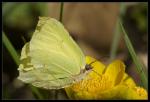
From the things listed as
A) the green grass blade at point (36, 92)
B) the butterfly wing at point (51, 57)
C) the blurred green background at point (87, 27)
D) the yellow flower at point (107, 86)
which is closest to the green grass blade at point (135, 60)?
the yellow flower at point (107, 86)

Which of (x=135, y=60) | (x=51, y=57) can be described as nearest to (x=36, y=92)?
(x=51, y=57)

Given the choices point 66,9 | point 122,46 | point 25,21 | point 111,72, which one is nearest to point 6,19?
point 25,21

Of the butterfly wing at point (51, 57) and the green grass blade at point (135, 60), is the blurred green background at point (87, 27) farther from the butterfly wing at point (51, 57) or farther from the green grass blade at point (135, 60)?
the green grass blade at point (135, 60)

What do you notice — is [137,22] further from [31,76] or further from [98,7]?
[31,76]

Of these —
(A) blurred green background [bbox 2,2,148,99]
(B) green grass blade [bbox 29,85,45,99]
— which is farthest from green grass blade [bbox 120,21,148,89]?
(A) blurred green background [bbox 2,2,148,99]

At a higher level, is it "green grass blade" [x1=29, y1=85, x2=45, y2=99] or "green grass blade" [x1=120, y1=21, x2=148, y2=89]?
"green grass blade" [x1=120, y1=21, x2=148, y2=89]

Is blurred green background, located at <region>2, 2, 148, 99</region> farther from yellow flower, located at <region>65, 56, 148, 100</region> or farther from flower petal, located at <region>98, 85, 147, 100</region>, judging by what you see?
flower petal, located at <region>98, 85, 147, 100</region>

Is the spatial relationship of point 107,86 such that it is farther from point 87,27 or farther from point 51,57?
point 87,27

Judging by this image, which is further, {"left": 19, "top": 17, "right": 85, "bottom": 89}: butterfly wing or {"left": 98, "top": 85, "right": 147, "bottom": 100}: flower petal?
{"left": 19, "top": 17, "right": 85, "bottom": 89}: butterfly wing
